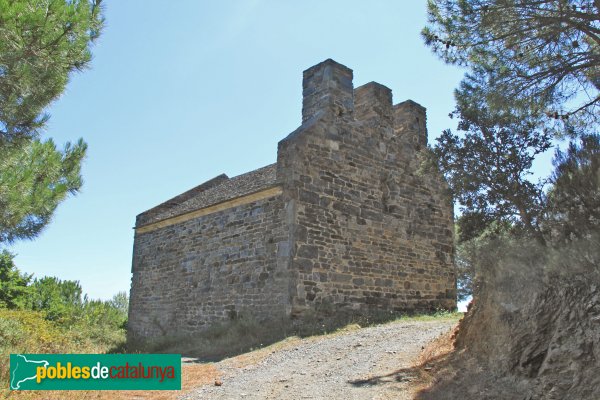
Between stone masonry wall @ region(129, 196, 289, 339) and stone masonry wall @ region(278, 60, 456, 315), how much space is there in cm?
70

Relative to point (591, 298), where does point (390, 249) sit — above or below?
above

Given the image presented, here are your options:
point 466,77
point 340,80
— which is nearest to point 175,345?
point 340,80

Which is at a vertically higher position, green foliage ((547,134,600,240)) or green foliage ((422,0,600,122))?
green foliage ((422,0,600,122))

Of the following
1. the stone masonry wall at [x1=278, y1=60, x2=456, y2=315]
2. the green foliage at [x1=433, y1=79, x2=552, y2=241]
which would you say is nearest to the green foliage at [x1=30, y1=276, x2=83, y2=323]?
the stone masonry wall at [x1=278, y1=60, x2=456, y2=315]

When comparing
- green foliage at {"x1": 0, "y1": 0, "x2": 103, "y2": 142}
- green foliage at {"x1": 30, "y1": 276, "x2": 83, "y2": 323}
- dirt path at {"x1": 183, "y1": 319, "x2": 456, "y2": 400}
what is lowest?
dirt path at {"x1": 183, "y1": 319, "x2": 456, "y2": 400}

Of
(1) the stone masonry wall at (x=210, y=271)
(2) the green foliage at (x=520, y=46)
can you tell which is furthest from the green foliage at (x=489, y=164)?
(1) the stone masonry wall at (x=210, y=271)

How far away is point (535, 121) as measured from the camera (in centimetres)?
908

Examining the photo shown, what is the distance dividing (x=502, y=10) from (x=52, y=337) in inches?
379

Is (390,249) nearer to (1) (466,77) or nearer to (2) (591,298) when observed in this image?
(1) (466,77)

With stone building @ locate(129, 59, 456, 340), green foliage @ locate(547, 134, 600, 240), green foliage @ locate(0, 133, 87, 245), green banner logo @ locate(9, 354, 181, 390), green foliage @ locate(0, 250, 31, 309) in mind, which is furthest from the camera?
green foliage @ locate(0, 250, 31, 309)

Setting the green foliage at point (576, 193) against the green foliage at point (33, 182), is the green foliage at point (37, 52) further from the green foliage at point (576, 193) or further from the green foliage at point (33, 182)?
the green foliage at point (576, 193)

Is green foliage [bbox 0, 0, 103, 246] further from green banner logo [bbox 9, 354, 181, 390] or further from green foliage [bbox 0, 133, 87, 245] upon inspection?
green banner logo [bbox 9, 354, 181, 390]

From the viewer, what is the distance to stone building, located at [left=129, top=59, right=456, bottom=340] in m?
11.6

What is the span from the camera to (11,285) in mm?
16047
